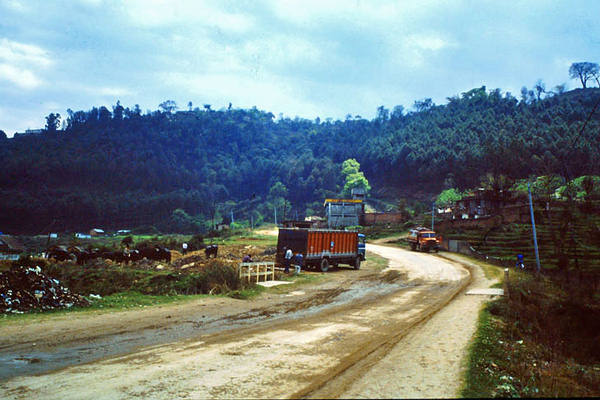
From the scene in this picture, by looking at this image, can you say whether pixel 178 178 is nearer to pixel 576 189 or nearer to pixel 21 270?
pixel 576 189

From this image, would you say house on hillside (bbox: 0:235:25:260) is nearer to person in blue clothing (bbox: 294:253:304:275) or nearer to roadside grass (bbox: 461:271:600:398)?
person in blue clothing (bbox: 294:253:304:275)

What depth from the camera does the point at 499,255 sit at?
47.5 meters

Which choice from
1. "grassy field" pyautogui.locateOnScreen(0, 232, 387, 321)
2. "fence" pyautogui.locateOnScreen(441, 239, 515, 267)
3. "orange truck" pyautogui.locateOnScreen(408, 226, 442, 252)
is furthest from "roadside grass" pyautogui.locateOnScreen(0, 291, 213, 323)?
"orange truck" pyautogui.locateOnScreen(408, 226, 442, 252)

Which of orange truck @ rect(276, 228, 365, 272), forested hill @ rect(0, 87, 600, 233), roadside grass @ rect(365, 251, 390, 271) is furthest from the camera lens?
forested hill @ rect(0, 87, 600, 233)

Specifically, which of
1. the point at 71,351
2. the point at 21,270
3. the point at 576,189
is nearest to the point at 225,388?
the point at 71,351

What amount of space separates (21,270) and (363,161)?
172 m

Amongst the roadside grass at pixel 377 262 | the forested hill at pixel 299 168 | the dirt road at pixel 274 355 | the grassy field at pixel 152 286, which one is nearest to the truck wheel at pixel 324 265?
the roadside grass at pixel 377 262

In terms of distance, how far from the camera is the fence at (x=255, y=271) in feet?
74.1

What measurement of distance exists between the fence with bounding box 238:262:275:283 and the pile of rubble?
8224 millimetres

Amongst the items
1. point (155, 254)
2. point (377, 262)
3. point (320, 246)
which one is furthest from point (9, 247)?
point (377, 262)

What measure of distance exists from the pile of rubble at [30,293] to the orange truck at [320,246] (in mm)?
15883

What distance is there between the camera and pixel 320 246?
3091cm

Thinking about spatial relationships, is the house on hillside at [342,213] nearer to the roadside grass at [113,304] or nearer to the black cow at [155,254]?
the black cow at [155,254]

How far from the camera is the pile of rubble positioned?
14.6 metres
